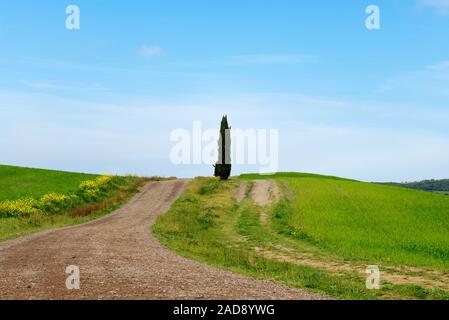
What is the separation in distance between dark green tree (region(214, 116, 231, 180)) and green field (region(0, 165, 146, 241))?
1092 centimetres

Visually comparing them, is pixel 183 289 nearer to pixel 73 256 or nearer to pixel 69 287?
pixel 69 287

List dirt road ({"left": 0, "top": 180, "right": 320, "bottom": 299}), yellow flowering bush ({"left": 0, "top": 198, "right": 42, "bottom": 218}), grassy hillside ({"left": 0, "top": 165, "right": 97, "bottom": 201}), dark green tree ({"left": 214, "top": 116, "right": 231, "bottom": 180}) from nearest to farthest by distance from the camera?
dirt road ({"left": 0, "top": 180, "right": 320, "bottom": 299}) < yellow flowering bush ({"left": 0, "top": 198, "right": 42, "bottom": 218}) < grassy hillside ({"left": 0, "top": 165, "right": 97, "bottom": 201}) < dark green tree ({"left": 214, "top": 116, "right": 231, "bottom": 180})

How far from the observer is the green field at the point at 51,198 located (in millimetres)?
36625

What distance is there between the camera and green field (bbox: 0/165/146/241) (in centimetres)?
3662

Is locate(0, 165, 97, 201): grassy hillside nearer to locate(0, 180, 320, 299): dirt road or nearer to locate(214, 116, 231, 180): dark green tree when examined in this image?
locate(214, 116, 231, 180): dark green tree

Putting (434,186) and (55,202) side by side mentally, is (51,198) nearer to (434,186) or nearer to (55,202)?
(55,202)

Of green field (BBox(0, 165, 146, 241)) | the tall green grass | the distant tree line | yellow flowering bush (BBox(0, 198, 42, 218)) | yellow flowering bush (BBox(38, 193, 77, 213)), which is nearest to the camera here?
the tall green grass

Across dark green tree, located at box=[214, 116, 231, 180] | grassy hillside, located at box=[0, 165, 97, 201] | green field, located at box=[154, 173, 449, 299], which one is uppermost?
dark green tree, located at box=[214, 116, 231, 180]

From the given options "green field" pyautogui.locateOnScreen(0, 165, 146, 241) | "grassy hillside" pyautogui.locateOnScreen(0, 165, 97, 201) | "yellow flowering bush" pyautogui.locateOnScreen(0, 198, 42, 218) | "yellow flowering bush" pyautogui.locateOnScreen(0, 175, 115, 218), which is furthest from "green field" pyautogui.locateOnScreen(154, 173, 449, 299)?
"grassy hillside" pyautogui.locateOnScreen(0, 165, 97, 201)

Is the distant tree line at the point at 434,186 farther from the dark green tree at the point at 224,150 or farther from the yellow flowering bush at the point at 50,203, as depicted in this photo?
the yellow flowering bush at the point at 50,203

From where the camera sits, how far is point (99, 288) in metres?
14.4
